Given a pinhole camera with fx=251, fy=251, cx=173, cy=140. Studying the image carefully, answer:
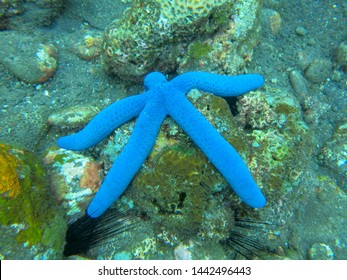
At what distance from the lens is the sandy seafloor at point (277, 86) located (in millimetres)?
4012

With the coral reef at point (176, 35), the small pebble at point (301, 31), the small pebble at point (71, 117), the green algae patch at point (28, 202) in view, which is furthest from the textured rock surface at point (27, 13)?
the small pebble at point (301, 31)

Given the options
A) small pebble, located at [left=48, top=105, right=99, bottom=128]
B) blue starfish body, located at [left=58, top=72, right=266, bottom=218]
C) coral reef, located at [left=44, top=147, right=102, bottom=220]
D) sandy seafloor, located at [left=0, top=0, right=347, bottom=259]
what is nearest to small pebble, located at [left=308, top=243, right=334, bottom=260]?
sandy seafloor, located at [left=0, top=0, right=347, bottom=259]

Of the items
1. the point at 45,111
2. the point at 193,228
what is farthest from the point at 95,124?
the point at 193,228

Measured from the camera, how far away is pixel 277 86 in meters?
4.96

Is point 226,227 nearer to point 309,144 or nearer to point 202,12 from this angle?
point 309,144

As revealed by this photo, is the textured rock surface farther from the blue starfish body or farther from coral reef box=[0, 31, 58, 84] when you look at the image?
the blue starfish body

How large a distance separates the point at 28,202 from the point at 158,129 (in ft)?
5.61

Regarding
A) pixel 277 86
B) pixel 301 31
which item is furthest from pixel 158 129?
pixel 301 31

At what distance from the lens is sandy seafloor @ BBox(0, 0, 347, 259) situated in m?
4.01

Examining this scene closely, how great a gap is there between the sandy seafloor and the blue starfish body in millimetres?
999

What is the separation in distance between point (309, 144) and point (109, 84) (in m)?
3.48

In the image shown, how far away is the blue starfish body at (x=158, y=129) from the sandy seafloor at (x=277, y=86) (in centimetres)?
100

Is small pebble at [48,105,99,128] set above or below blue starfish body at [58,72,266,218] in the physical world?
below

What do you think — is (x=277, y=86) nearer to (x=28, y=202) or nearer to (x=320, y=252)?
(x=320, y=252)
